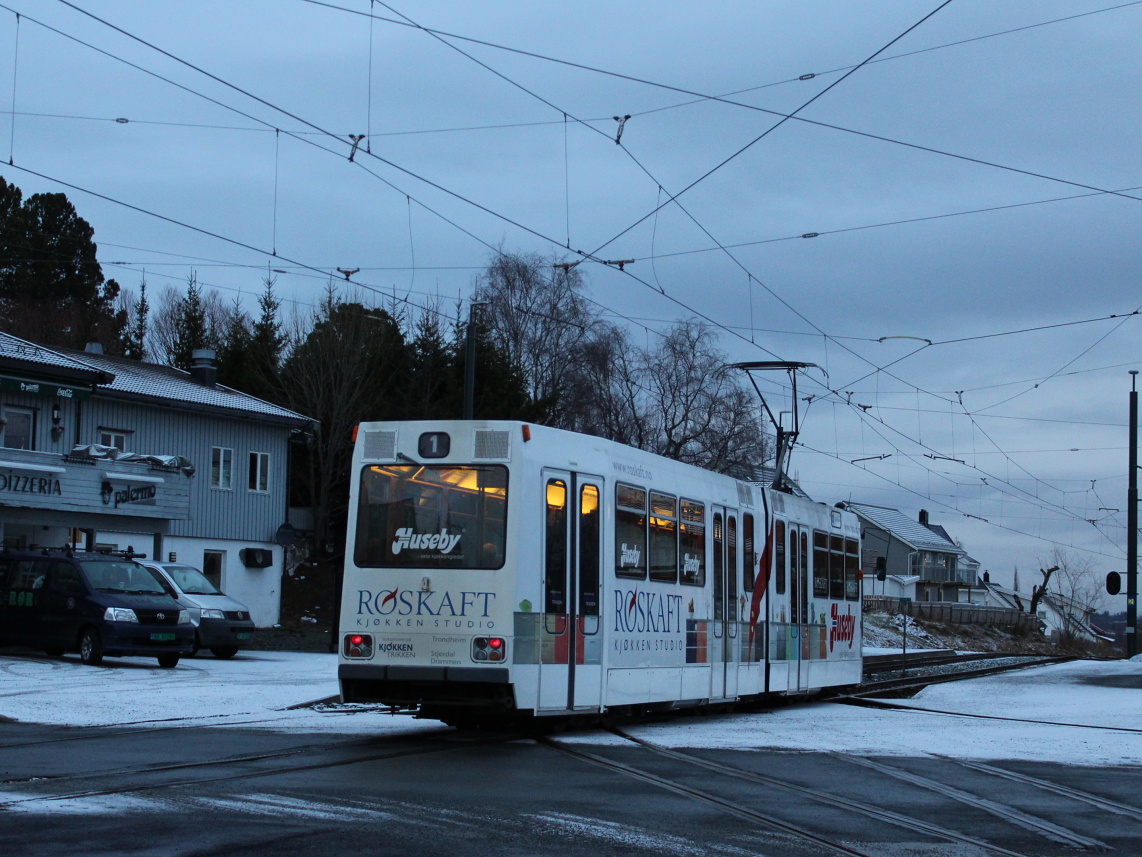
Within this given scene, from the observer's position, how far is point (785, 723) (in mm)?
17469

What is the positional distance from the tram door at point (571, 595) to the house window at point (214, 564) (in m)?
29.7

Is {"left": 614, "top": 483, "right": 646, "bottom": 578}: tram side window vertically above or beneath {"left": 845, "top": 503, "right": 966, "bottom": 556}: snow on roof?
beneath

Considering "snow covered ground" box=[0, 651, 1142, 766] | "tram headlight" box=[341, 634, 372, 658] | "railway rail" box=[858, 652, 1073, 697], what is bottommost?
"railway rail" box=[858, 652, 1073, 697]

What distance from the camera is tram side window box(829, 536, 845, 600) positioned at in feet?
75.3

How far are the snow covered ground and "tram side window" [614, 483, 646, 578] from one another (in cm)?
172

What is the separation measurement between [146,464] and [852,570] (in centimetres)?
1968

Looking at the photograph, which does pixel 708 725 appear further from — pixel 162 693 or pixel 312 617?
pixel 312 617

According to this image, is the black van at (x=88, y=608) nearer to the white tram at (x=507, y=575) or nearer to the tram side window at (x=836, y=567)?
the white tram at (x=507, y=575)

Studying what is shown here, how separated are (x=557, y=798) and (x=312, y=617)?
37791 millimetres

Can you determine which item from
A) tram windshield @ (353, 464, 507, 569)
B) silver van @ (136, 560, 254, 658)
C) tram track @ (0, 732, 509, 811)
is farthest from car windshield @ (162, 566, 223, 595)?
tram track @ (0, 732, 509, 811)

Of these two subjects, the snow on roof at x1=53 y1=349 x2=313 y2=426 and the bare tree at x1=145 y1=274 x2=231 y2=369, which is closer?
the snow on roof at x1=53 y1=349 x2=313 y2=426

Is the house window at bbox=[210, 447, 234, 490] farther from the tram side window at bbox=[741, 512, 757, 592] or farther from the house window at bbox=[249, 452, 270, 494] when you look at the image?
the tram side window at bbox=[741, 512, 757, 592]

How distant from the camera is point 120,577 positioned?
81.3 ft

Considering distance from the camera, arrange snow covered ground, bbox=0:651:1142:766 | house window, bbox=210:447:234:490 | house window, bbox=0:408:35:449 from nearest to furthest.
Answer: snow covered ground, bbox=0:651:1142:766, house window, bbox=0:408:35:449, house window, bbox=210:447:234:490
